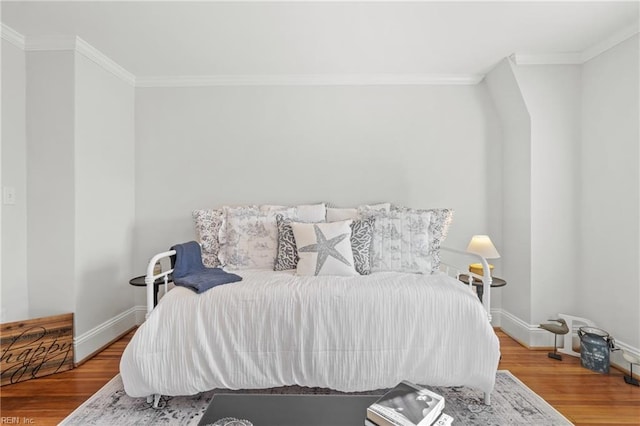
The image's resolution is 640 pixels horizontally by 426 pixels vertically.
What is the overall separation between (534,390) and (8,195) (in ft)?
11.6

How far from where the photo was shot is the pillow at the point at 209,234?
2.52 m

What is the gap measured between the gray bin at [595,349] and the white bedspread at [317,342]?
1.03m

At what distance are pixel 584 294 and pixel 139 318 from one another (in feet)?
12.3

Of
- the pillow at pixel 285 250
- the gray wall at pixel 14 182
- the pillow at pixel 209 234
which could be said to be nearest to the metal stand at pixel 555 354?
the pillow at pixel 285 250

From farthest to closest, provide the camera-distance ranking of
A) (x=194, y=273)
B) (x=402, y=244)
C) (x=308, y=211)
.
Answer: (x=308, y=211) → (x=402, y=244) → (x=194, y=273)

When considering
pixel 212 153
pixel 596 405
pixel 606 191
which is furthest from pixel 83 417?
pixel 606 191

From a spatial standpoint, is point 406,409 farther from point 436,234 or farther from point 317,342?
point 436,234

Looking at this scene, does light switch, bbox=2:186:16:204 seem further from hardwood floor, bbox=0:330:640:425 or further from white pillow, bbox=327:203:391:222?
white pillow, bbox=327:203:391:222

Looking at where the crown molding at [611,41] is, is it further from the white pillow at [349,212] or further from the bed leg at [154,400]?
the bed leg at [154,400]

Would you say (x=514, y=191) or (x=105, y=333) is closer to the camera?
(x=105, y=333)

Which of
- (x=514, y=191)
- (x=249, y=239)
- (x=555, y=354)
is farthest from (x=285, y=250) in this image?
(x=555, y=354)

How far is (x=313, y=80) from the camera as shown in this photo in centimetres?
285

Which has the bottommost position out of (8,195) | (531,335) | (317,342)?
(531,335)

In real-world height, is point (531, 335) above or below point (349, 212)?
below
